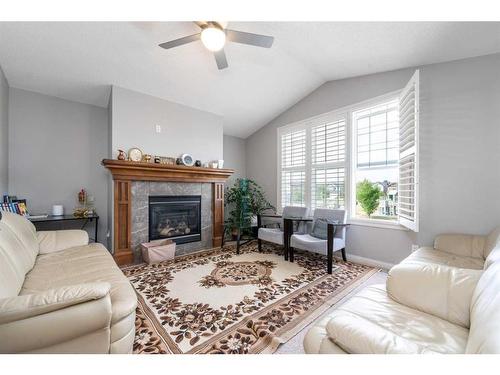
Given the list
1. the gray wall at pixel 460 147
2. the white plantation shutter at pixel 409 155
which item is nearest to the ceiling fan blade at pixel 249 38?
the white plantation shutter at pixel 409 155

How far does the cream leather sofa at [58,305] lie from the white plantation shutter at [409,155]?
2.81 meters

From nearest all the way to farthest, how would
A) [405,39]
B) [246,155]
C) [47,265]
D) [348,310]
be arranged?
[348,310]
[47,265]
[405,39]
[246,155]

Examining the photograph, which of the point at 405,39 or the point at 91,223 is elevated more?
the point at 405,39

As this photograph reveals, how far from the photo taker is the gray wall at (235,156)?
4996mm

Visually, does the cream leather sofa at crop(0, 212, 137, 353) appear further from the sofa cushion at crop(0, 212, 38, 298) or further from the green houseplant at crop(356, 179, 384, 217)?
the green houseplant at crop(356, 179, 384, 217)

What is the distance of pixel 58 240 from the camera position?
2314 mm

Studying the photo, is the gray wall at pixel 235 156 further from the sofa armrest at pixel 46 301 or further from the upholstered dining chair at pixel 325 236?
the sofa armrest at pixel 46 301

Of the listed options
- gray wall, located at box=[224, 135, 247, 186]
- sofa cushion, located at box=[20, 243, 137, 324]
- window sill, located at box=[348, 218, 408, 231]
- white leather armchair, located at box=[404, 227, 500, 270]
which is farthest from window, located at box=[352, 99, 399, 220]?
sofa cushion, located at box=[20, 243, 137, 324]

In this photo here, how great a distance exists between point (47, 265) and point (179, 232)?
1871 millimetres

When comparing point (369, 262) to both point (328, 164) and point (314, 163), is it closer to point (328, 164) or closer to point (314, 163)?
point (328, 164)

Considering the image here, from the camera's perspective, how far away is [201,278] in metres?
2.56

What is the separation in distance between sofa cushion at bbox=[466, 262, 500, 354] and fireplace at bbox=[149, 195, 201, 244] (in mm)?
3441
